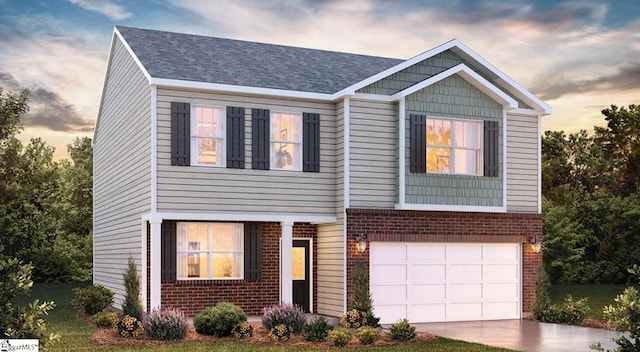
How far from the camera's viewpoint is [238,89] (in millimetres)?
19266

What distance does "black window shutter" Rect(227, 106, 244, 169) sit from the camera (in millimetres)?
19266

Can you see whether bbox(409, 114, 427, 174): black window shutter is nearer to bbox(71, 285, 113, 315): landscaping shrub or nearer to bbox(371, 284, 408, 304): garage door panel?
bbox(371, 284, 408, 304): garage door panel

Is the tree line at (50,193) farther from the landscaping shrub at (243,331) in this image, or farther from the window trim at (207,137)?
the landscaping shrub at (243,331)

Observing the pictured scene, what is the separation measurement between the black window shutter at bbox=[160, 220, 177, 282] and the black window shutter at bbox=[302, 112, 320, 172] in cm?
353

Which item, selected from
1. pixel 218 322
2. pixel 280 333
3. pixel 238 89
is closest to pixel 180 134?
pixel 238 89

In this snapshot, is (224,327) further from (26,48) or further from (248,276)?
(26,48)

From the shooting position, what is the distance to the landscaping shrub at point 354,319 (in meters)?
17.8

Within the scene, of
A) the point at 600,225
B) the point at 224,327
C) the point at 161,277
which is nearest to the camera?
Answer: the point at 224,327

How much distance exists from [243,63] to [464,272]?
7.85m

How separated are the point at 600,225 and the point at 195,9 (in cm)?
2189

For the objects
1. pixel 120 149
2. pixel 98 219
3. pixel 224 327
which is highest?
pixel 120 149

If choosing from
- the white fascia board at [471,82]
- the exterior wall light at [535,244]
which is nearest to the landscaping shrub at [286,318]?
the white fascia board at [471,82]

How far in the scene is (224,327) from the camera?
16062 mm

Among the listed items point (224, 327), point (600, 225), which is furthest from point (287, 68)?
point (600, 225)
